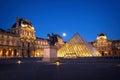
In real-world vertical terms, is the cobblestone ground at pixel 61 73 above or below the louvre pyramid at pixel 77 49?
below

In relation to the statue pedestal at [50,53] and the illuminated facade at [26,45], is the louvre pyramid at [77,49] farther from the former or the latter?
the statue pedestal at [50,53]

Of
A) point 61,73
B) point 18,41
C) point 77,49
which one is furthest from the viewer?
point 18,41

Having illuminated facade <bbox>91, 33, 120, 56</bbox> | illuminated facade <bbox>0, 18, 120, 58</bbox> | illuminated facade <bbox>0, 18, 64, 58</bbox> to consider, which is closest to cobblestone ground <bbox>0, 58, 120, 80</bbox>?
illuminated facade <bbox>0, 18, 120, 58</bbox>

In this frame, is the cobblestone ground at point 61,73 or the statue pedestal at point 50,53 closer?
the cobblestone ground at point 61,73

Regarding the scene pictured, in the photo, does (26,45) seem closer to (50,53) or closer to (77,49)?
(77,49)

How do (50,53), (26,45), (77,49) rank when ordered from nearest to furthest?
(50,53)
(77,49)
(26,45)

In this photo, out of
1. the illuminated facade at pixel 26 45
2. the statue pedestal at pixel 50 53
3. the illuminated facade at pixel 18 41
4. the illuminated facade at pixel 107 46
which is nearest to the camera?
the statue pedestal at pixel 50 53

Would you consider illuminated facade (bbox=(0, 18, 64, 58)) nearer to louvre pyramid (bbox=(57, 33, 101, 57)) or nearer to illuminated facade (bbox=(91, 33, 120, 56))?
louvre pyramid (bbox=(57, 33, 101, 57))

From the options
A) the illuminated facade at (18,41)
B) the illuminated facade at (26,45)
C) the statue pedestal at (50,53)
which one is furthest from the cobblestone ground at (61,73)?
the illuminated facade at (18,41)

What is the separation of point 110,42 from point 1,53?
68.2 metres

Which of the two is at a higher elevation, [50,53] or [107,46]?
[107,46]

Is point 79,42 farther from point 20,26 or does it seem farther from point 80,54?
point 20,26

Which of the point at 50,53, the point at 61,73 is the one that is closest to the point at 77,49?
the point at 50,53

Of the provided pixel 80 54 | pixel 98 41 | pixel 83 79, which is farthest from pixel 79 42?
pixel 98 41
